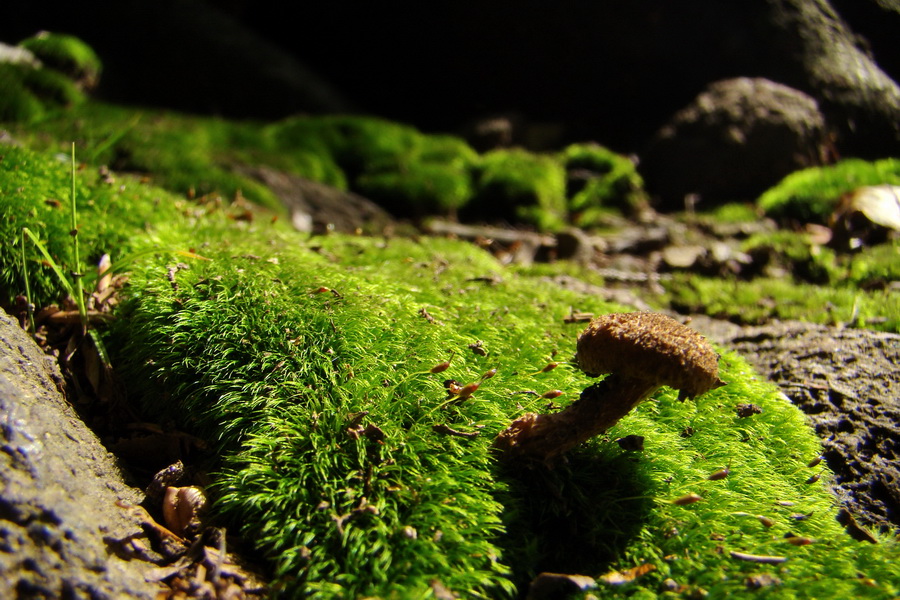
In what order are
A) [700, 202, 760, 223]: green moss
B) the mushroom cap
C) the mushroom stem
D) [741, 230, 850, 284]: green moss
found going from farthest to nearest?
[700, 202, 760, 223]: green moss
[741, 230, 850, 284]: green moss
the mushroom stem
the mushroom cap

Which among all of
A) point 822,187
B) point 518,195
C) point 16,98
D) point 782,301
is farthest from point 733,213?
point 16,98

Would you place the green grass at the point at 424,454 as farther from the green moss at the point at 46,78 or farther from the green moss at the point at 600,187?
the green moss at the point at 600,187

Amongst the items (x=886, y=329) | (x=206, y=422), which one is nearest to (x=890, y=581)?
(x=886, y=329)

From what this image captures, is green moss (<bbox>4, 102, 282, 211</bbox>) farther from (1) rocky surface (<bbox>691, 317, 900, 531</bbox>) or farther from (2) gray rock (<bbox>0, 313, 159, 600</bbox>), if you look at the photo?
(1) rocky surface (<bbox>691, 317, 900, 531</bbox>)

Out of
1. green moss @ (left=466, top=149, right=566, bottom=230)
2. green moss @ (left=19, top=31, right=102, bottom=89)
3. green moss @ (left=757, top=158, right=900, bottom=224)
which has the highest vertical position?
green moss @ (left=757, top=158, right=900, bottom=224)

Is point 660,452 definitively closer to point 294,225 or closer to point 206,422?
point 206,422

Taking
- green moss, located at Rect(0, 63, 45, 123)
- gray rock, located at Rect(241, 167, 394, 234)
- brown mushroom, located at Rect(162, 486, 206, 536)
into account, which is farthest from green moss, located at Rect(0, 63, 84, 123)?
brown mushroom, located at Rect(162, 486, 206, 536)
